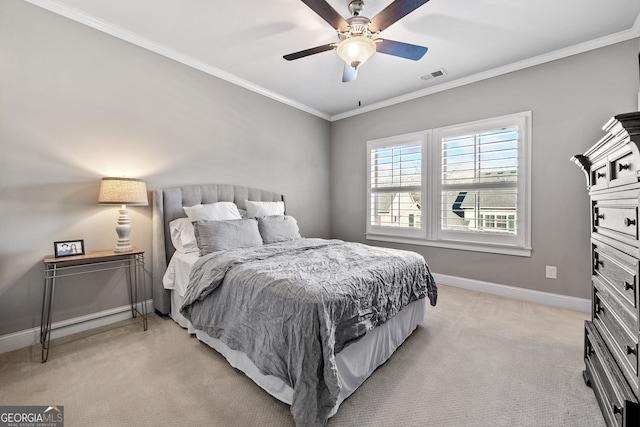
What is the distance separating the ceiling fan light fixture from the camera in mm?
1990

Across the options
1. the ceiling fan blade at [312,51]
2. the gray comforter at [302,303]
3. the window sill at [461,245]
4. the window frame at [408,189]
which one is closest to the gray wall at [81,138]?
the gray comforter at [302,303]

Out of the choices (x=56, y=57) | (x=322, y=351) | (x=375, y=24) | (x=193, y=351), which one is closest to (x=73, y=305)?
(x=193, y=351)

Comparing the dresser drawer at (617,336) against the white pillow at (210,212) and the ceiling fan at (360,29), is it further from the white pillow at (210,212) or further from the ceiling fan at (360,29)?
the white pillow at (210,212)

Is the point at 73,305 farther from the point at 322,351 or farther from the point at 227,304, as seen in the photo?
the point at 322,351

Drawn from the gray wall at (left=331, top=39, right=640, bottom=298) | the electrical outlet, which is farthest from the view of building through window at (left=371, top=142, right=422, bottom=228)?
the electrical outlet

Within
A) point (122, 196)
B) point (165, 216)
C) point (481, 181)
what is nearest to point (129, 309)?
point (165, 216)

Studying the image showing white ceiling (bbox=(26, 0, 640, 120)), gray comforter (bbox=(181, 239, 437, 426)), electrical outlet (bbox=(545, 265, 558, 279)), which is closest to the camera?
gray comforter (bbox=(181, 239, 437, 426))

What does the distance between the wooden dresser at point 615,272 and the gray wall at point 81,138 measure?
3.39 meters

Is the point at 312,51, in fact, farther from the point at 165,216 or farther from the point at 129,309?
the point at 129,309

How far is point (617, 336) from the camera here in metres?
1.33

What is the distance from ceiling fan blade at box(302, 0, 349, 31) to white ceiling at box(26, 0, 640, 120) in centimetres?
36

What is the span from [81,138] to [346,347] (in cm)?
278

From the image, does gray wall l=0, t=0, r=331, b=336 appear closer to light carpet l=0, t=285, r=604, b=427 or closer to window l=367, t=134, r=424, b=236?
light carpet l=0, t=285, r=604, b=427

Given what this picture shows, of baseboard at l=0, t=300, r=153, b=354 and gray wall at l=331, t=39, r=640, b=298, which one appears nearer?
baseboard at l=0, t=300, r=153, b=354
